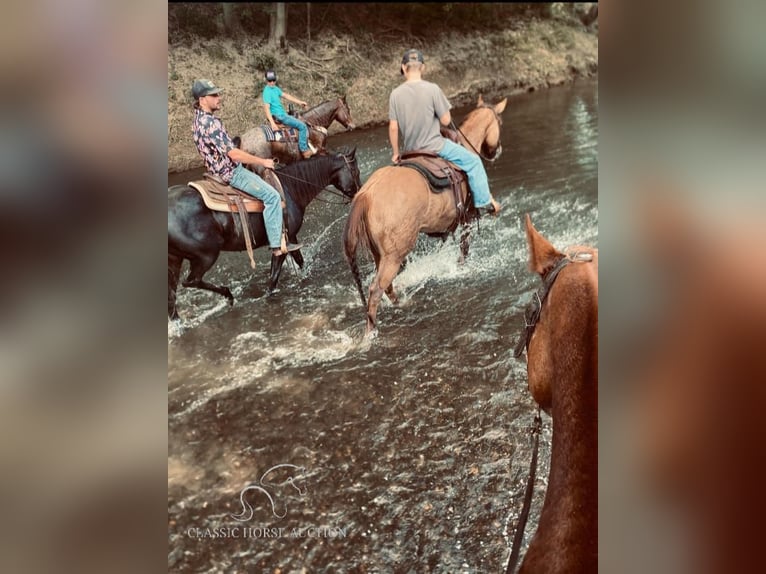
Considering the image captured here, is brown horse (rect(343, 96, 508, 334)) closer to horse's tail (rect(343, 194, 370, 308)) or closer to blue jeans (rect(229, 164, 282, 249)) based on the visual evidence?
horse's tail (rect(343, 194, 370, 308))

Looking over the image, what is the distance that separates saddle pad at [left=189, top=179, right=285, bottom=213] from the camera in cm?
197

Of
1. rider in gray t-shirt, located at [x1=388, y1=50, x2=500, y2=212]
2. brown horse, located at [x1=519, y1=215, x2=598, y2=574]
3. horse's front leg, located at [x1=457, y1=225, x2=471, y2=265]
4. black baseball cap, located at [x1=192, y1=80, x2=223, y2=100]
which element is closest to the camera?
brown horse, located at [x1=519, y1=215, x2=598, y2=574]

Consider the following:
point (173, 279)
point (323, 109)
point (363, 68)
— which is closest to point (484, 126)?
point (363, 68)

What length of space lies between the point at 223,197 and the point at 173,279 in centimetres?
37

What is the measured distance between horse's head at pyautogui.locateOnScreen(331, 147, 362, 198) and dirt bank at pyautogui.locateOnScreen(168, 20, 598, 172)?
115 mm

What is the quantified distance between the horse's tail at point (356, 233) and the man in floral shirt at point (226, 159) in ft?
0.66

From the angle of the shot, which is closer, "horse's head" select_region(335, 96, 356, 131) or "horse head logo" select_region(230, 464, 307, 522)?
"horse head logo" select_region(230, 464, 307, 522)

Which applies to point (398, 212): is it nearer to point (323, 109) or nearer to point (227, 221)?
point (323, 109)
